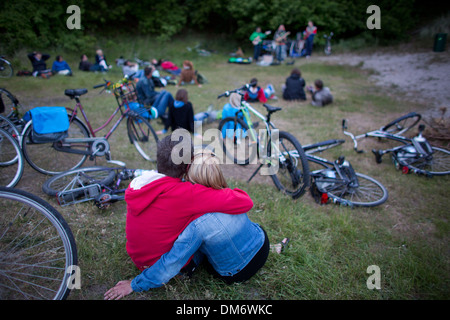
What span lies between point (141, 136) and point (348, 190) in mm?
3473

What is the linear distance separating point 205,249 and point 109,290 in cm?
81

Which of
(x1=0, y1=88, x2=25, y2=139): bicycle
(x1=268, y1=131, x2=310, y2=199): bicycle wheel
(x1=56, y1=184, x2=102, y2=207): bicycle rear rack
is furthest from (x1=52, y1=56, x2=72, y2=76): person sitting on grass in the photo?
(x1=268, y1=131, x2=310, y2=199): bicycle wheel

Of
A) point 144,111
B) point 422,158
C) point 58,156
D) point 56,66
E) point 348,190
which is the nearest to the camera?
point 348,190

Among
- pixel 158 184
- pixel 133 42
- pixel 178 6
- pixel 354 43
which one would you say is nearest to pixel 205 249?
pixel 158 184

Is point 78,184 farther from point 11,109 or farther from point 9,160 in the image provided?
point 11,109

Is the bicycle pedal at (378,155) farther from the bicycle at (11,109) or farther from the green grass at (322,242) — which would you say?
the bicycle at (11,109)

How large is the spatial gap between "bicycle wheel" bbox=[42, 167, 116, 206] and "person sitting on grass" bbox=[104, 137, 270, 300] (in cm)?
146

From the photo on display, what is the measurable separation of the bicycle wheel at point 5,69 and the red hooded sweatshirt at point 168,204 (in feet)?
18.1

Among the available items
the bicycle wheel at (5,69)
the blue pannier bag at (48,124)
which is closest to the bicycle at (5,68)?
the bicycle wheel at (5,69)

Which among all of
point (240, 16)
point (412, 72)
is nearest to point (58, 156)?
point (412, 72)

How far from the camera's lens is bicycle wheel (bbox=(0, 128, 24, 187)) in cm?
324

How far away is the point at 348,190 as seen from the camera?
3.46 metres

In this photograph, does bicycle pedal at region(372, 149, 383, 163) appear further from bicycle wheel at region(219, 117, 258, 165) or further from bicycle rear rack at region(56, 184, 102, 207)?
bicycle rear rack at region(56, 184, 102, 207)

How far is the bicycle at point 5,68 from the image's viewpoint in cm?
512
